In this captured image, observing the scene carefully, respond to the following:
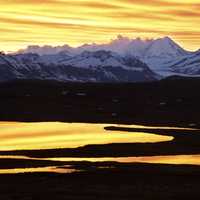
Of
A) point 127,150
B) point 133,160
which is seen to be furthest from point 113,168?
point 127,150

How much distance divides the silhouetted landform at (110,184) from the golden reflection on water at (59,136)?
2415 centimetres

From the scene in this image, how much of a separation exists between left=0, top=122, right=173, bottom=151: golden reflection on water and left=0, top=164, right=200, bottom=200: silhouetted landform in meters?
24.1

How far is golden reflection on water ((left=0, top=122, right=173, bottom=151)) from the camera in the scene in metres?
93.1

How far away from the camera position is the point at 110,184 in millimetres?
59219

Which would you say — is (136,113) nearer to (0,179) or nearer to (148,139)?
(148,139)

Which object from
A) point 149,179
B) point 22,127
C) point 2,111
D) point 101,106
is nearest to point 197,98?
point 101,106

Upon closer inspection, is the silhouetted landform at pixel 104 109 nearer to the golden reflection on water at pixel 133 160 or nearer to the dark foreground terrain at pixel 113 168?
the dark foreground terrain at pixel 113 168

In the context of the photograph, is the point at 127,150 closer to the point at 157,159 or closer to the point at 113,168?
the point at 157,159

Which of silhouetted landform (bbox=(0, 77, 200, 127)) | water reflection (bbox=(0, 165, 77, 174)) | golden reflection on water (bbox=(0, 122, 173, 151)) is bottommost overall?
silhouetted landform (bbox=(0, 77, 200, 127))

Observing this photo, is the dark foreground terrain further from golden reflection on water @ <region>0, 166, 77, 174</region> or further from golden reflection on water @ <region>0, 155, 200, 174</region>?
golden reflection on water @ <region>0, 155, 200, 174</region>

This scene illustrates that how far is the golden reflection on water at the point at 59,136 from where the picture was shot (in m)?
93.1

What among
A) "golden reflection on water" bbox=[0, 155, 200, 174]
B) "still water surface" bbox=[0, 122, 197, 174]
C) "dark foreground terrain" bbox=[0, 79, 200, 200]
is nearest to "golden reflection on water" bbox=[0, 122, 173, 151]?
"still water surface" bbox=[0, 122, 197, 174]

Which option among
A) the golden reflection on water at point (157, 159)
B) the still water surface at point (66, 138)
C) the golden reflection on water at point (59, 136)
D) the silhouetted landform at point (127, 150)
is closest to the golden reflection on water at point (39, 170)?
the still water surface at point (66, 138)

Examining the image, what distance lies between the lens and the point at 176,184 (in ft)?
194
